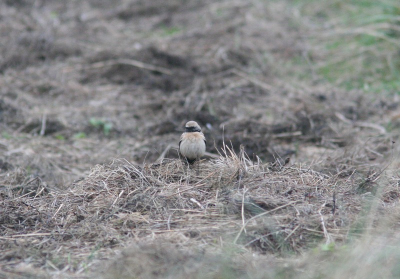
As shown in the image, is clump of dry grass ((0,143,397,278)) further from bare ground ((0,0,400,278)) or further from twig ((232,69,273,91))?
twig ((232,69,273,91))

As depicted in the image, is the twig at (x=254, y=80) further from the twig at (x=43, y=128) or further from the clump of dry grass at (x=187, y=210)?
the clump of dry grass at (x=187, y=210)

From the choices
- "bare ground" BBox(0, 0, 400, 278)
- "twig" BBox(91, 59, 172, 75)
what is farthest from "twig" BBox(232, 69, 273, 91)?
"twig" BBox(91, 59, 172, 75)

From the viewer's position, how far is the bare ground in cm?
394

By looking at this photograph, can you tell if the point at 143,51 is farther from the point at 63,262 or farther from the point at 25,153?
the point at 63,262

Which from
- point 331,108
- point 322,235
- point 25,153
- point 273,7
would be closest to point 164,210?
point 322,235

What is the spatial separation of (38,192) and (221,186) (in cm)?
180

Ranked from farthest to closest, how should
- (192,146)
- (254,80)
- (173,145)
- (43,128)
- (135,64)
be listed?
(135,64) → (254,80) → (43,128) → (173,145) → (192,146)

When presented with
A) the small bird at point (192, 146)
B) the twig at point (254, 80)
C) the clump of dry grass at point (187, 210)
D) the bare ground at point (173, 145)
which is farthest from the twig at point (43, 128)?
the twig at point (254, 80)

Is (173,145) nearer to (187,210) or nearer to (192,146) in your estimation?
(192,146)

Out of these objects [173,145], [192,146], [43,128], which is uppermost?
[192,146]

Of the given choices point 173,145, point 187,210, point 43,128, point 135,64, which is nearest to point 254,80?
point 135,64

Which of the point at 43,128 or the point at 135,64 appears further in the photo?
the point at 135,64

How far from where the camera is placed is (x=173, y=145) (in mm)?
7176

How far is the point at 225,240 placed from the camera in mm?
3947
